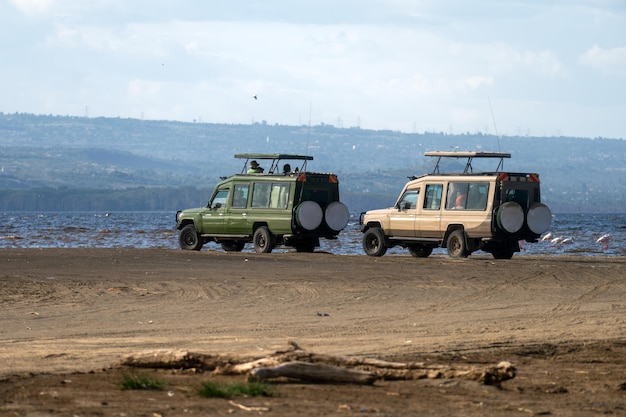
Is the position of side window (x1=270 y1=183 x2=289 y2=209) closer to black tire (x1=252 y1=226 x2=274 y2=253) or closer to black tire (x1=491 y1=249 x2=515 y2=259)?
black tire (x1=252 y1=226 x2=274 y2=253)

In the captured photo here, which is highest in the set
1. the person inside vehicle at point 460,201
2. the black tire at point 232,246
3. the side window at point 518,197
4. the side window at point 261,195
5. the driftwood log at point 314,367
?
the side window at point 518,197

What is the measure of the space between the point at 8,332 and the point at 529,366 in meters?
6.59

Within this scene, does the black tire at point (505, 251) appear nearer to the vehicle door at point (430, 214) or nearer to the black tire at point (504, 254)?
the black tire at point (504, 254)

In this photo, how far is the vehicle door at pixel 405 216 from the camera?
31.9 meters

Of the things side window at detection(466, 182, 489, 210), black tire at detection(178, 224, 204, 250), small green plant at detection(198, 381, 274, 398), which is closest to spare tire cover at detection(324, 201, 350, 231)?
side window at detection(466, 182, 489, 210)

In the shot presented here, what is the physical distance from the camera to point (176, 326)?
16.2 metres

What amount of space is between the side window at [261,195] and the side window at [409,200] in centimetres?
360

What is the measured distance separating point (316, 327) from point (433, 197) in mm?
15672

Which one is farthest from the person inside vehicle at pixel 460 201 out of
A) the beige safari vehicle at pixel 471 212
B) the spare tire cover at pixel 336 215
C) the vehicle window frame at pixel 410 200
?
the spare tire cover at pixel 336 215

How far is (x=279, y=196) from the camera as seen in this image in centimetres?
3350

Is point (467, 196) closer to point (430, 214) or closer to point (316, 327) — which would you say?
point (430, 214)

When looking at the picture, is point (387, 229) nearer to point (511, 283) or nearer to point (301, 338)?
point (511, 283)

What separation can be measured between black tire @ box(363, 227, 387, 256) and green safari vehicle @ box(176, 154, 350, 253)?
79 cm

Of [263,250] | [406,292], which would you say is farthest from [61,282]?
[263,250]
